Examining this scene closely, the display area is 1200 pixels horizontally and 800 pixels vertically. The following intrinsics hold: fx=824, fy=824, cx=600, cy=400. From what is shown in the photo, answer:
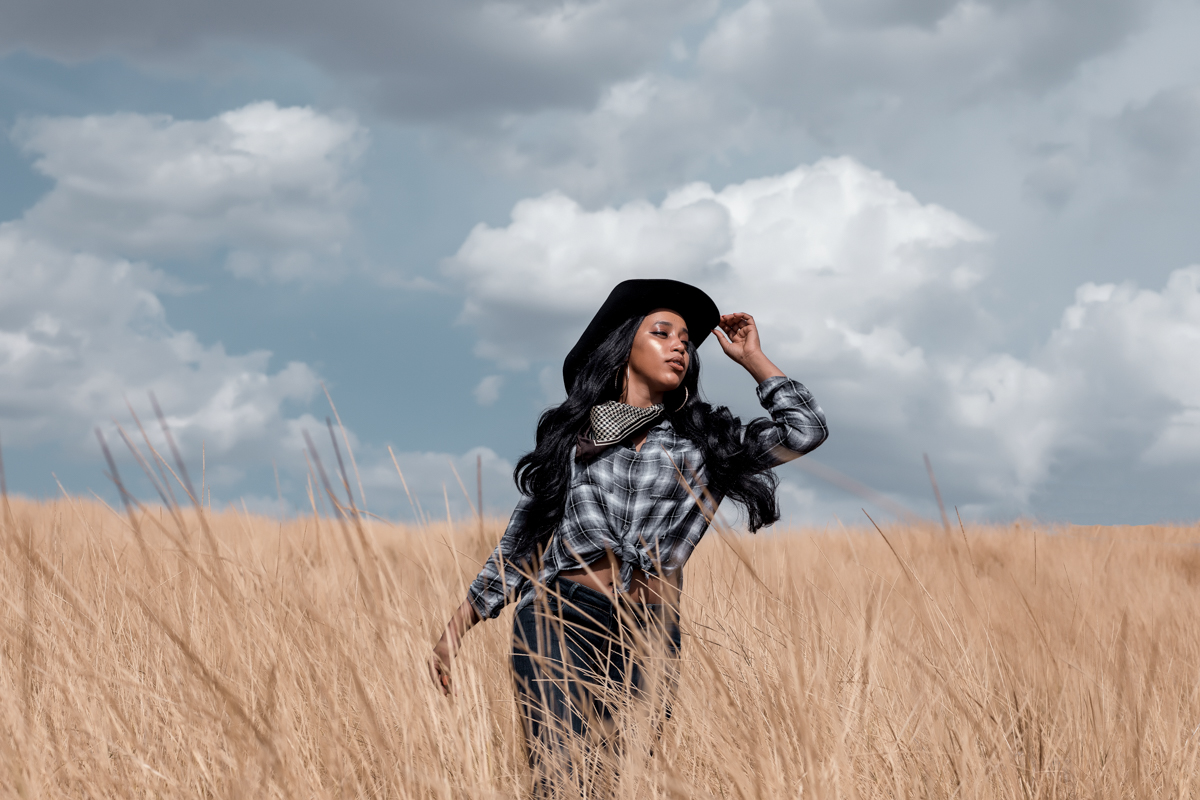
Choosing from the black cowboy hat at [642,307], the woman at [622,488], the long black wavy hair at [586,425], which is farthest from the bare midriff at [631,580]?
the black cowboy hat at [642,307]

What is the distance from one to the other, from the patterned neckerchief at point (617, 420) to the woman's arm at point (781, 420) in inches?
13.3

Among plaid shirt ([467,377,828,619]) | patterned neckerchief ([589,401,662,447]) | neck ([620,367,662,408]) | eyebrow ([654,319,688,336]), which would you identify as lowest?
plaid shirt ([467,377,828,619])

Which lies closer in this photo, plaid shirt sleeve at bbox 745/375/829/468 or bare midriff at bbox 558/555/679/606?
bare midriff at bbox 558/555/679/606

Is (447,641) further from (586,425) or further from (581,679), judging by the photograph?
(586,425)

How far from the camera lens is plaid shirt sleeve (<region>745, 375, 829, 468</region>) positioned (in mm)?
2590

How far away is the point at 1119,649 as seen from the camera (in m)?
3.60

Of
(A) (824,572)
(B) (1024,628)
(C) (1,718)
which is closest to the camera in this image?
(C) (1,718)

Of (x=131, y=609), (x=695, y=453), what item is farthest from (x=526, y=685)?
(x=131, y=609)

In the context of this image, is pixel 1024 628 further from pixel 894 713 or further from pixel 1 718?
pixel 1 718

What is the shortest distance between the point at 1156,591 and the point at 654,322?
197 inches

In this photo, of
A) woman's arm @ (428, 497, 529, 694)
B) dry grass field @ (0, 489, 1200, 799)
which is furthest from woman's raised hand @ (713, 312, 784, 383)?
woman's arm @ (428, 497, 529, 694)

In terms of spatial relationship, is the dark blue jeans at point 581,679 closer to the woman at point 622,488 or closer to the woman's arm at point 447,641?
the woman at point 622,488

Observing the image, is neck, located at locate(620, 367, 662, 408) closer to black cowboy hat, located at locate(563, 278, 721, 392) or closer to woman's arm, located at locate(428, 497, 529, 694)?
black cowboy hat, located at locate(563, 278, 721, 392)

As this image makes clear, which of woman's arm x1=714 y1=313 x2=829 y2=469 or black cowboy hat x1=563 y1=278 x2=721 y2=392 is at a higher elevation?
black cowboy hat x1=563 y1=278 x2=721 y2=392
